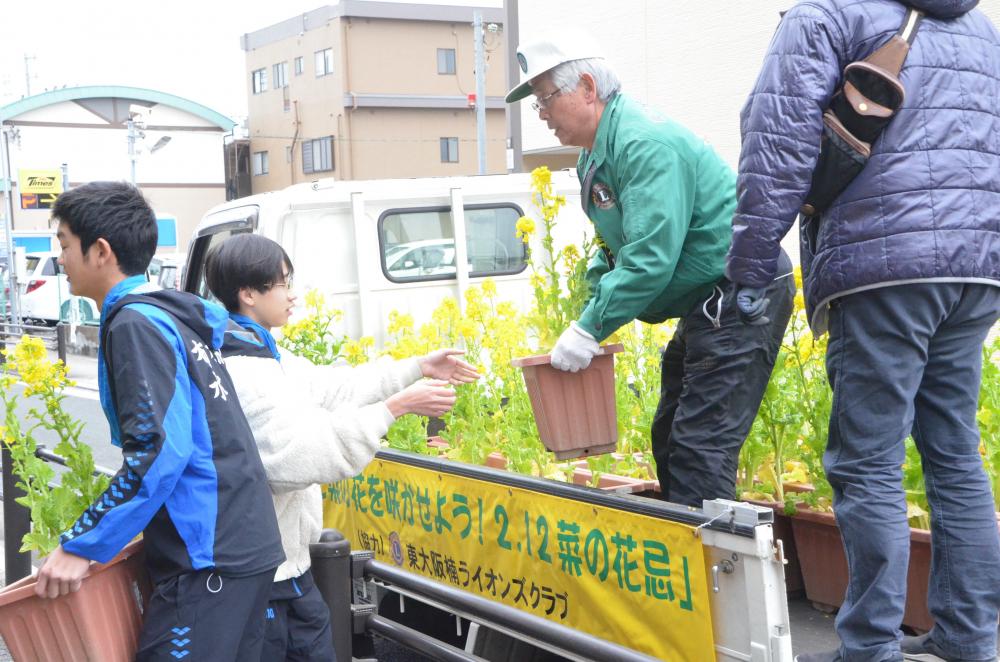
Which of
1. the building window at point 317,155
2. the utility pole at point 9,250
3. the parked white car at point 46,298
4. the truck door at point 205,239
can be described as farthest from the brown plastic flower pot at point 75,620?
the building window at point 317,155

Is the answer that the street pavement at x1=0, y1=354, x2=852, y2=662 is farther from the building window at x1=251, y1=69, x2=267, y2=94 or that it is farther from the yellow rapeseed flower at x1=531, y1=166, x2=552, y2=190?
the building window at x1=251, y1=69, x2=267, y2=94

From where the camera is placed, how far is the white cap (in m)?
3.28

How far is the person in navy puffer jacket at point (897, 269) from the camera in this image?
2.45 meters

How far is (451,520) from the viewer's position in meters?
3.30

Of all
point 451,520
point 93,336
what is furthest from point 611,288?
point 93,336

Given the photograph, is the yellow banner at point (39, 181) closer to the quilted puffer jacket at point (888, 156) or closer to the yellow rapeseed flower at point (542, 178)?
the yellow rapeseed flower at point (542, 178)

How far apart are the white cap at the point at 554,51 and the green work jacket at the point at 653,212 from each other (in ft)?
0.59

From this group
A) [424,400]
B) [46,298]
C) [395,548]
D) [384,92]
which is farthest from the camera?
[384,92]

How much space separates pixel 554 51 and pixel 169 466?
1.75m

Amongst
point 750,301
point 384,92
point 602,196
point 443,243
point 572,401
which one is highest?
point 384,92

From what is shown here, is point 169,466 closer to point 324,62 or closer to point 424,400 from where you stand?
point 424,400

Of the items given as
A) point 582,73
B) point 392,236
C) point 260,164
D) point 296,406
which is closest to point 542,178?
point 582,73

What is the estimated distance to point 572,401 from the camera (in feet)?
10.9

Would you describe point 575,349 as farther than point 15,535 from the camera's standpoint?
No
